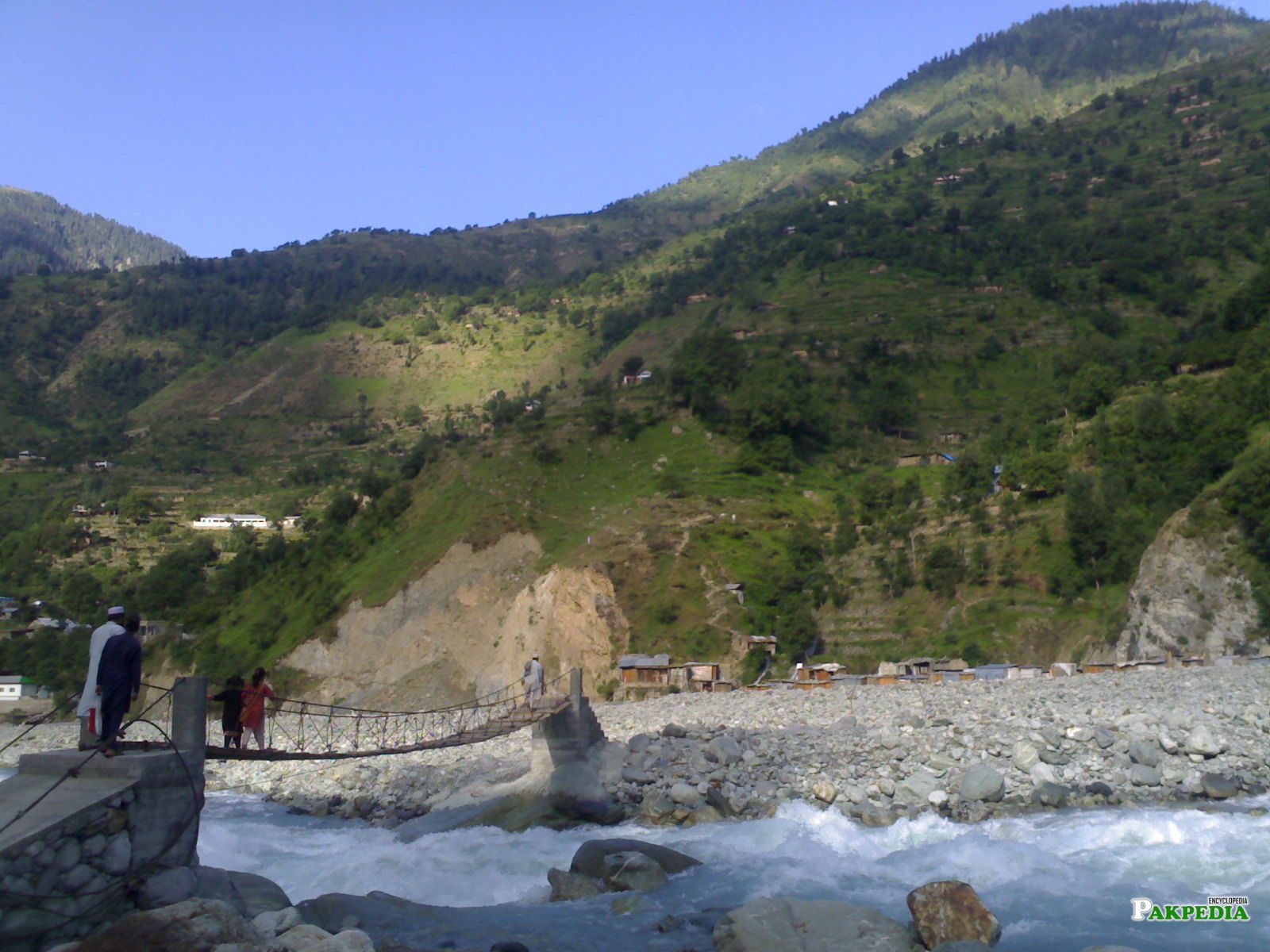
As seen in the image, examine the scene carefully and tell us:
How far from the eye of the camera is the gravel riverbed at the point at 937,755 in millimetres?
17812

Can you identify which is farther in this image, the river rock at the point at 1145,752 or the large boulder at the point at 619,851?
the river rock at the point at 1145,752

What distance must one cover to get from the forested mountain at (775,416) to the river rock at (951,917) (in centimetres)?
2515

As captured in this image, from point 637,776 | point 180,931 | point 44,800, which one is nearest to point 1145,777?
point 637,776

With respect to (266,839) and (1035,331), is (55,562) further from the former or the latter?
(1035,331)

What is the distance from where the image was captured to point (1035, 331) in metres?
80.3

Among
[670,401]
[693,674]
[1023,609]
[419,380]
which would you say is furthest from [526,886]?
[419,380]

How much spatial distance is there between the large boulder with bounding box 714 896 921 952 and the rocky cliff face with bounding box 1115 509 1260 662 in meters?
25.5

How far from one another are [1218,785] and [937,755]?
5041mm

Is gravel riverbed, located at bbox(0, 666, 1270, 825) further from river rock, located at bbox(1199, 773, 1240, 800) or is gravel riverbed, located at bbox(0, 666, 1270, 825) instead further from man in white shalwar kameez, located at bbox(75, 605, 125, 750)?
man in white shalwar kameez, located at bbox(75, 605, 125, 750)

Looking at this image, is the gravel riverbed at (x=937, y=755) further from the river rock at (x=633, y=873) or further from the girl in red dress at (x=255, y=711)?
the girl in red dress at (x=255, y=711)

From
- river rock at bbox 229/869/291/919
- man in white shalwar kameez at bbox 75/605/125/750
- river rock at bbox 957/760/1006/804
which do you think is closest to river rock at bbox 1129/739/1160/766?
river rock at bbox 957/760/1006/804

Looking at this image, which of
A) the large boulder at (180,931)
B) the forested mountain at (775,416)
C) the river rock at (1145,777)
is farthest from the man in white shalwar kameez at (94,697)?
the forested mountain at (775,416)

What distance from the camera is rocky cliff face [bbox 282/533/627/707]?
4594 cm

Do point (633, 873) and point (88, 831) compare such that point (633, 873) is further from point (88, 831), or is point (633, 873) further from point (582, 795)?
point (88, 831)
